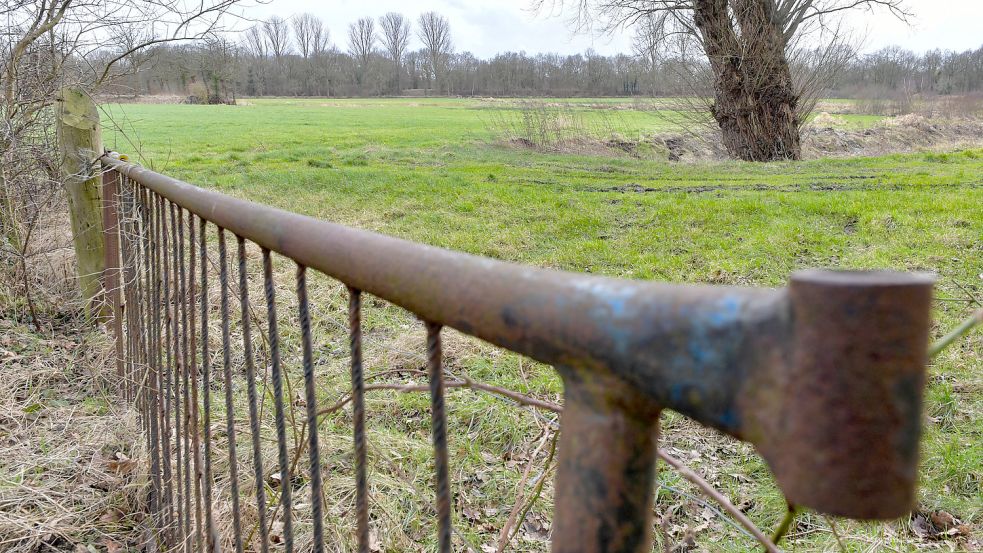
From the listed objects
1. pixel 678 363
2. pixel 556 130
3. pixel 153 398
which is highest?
pixel 556 130

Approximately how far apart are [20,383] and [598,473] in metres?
4.20

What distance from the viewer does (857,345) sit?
0.34 m

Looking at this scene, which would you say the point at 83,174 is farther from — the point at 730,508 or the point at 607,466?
the point at 607,466

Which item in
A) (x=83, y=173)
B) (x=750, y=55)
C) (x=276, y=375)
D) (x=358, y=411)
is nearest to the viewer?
(x=358, y=411)

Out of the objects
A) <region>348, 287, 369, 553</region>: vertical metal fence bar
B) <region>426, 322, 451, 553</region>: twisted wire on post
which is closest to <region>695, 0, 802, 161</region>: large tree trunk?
<region>348, 287, 369, 553</region>: vertical metal fence bar

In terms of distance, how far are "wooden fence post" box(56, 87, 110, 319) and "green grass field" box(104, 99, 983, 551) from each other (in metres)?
1.19

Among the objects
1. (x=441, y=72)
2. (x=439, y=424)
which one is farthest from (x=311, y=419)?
(x=441, y=72)

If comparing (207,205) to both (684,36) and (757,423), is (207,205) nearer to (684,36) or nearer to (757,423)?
(757,423)

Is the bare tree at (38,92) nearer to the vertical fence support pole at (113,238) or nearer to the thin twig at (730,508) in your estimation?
the vertical fence support pole at (113,238)

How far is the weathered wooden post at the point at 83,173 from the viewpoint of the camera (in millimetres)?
3863

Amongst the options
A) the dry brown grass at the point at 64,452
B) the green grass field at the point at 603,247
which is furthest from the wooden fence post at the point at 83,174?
the green grass field at the point at 603,247

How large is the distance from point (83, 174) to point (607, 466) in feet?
14.1

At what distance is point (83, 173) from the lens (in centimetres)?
392

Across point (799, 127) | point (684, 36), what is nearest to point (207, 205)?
point (684, 36)
